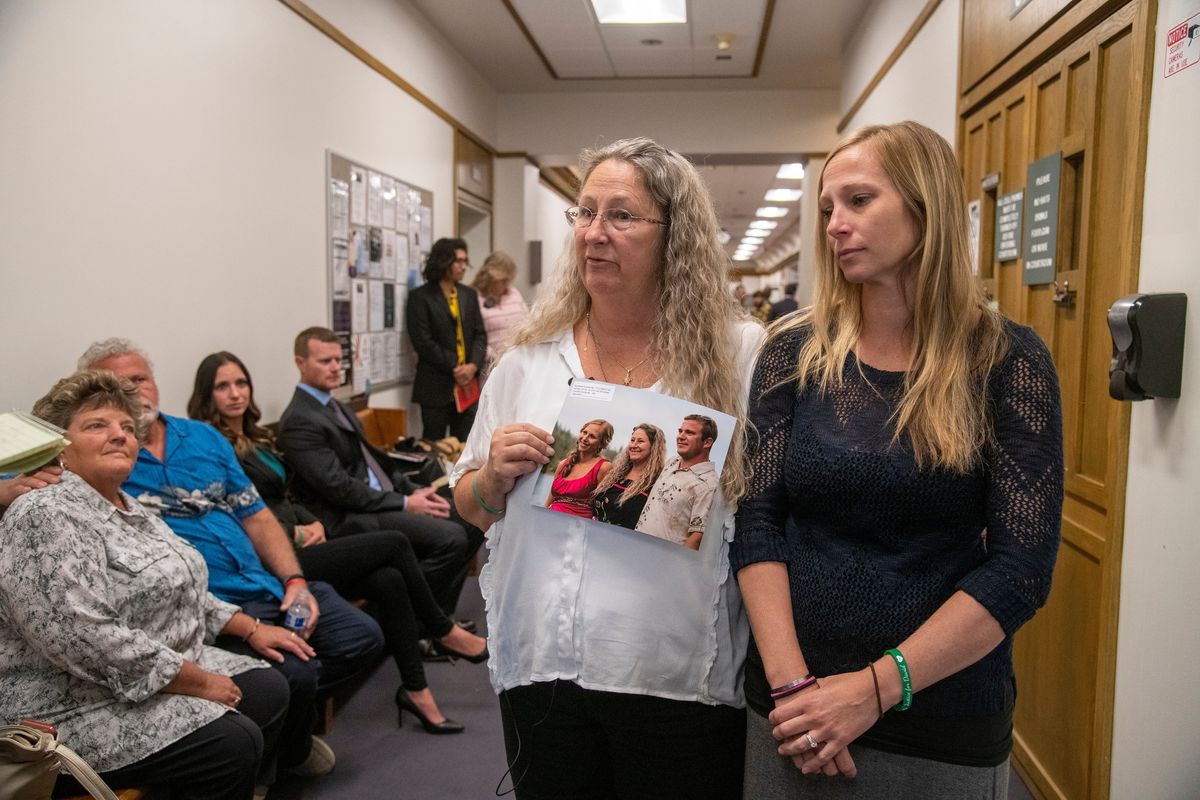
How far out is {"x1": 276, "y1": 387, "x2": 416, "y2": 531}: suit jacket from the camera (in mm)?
3449

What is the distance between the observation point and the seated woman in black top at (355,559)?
3055mm

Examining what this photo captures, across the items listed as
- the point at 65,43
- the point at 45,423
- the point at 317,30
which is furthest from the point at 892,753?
the point at 317,30

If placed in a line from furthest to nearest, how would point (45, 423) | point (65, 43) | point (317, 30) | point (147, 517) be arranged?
1. point (317, 30)
2. point (65, 43)
3. point (147, 517)
4. point (45, 423)

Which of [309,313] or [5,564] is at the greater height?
[309,313]

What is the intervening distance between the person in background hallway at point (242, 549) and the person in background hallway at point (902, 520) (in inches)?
68.0

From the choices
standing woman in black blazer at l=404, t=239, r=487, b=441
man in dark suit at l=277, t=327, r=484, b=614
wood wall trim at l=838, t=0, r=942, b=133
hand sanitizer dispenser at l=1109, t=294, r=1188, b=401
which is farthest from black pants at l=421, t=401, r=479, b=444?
hand sanitizer dispenser at l=1109, t=294, r=1188, b=401

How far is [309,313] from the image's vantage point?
14.5 feet

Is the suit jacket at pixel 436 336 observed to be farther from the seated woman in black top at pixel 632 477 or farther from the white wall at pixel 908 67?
the seated woman in black top at pixel 632 477

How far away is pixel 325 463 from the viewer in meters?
3.47

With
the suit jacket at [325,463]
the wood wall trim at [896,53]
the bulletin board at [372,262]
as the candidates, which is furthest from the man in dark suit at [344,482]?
the wood wall trim at [896,53]

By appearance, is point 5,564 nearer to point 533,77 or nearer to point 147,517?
point 147,517

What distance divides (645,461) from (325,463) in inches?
97.3

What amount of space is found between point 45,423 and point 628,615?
4.67 ft

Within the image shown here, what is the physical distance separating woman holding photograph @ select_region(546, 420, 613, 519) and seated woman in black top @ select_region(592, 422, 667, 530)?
0.5 inches
